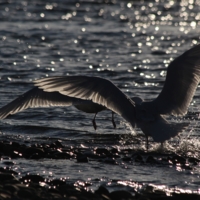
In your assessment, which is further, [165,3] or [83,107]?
[165,3]

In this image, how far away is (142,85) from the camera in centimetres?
1583

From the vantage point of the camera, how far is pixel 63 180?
810 centimetres

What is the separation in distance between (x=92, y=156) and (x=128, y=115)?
0.85 m

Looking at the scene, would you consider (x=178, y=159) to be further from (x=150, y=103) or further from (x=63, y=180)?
(x=63, y=180)

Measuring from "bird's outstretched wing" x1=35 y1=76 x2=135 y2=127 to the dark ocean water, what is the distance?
3.23ft

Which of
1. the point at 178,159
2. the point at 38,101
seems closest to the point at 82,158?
the point at 178,159

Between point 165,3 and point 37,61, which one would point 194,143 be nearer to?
point 37,61

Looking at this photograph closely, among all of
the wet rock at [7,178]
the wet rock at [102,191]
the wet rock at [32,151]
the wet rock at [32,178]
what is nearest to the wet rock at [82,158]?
the wet rock at [32,151]

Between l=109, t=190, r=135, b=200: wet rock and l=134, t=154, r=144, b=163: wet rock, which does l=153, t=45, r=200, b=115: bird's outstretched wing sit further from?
l=109, t=190, r=135, b=200: wet rock

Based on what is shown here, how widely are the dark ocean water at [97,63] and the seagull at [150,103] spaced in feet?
2.13

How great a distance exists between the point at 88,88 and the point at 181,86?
1.52 metres

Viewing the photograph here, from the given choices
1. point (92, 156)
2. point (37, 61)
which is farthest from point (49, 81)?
point (37, 61)

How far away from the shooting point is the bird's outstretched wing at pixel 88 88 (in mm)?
9602

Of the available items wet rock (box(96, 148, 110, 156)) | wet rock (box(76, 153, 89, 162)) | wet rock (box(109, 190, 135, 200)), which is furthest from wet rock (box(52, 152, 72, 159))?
wet rock (box(109, 190, 135, 200))
